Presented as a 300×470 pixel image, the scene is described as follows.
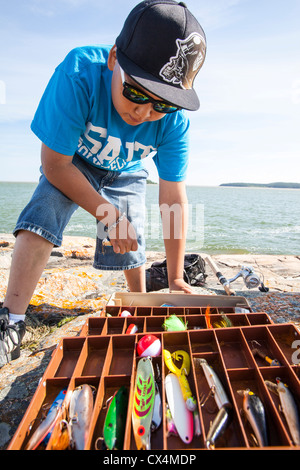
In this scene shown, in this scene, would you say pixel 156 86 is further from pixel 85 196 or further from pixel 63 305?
pixel 63 305

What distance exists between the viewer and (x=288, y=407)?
4.37ft

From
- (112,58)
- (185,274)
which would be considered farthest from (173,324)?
(185,274)

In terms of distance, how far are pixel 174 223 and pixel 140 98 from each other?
1180mm

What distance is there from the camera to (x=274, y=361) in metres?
1.60

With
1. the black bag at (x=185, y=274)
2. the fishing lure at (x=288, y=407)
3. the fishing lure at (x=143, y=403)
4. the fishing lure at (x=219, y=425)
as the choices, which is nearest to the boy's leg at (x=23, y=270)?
the fishing lure at (x=143, y=403)

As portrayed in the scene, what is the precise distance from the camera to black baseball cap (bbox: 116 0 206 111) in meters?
1.59

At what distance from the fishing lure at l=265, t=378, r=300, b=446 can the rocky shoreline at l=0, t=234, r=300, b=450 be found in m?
1.28

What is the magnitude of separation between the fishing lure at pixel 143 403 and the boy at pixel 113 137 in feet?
2.50

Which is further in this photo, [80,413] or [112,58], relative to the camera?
[112,58]

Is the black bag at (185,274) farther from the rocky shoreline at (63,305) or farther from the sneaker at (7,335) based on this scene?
the sneaker at (7,335)

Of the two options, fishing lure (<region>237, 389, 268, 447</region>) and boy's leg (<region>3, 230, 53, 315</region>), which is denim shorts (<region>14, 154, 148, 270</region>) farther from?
fishing lure (<region>237, 389, 268, 447</region>)

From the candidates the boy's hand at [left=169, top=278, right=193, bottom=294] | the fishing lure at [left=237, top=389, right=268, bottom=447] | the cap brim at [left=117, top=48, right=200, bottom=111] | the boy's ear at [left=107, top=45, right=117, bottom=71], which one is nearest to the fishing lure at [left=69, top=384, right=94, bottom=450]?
the fishing lure at [left=237, top=389, right=268, bottom=447]

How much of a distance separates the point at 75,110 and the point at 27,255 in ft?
3.18
